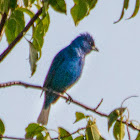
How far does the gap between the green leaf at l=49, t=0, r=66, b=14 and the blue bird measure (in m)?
3.97

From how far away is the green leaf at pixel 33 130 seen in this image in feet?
10.5

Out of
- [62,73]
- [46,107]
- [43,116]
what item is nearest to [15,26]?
[43,116]

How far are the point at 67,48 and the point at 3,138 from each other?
4.99 metres

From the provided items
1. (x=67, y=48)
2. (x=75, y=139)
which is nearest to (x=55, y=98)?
(x=67, y=48)

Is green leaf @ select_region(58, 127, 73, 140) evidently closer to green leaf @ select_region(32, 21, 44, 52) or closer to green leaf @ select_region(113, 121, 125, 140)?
green leaf @ select_region(113, 121, 125, 140)

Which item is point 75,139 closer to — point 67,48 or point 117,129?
point 117,129

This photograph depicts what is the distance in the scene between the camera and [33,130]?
3.20 metres

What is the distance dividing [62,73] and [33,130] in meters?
4.19

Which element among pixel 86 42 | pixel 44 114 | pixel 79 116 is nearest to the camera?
pixel 79 116

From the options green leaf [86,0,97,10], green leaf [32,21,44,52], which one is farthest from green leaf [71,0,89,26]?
green leaf [32,21,44,52]

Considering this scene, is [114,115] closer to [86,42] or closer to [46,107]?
[46,107]

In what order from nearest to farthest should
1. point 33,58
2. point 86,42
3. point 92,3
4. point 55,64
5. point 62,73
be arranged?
point 92,3, point 33,58, point 62,73, point 55,64, point 86,42

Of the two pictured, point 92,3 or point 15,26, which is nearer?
point 92,3

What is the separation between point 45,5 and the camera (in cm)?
265
